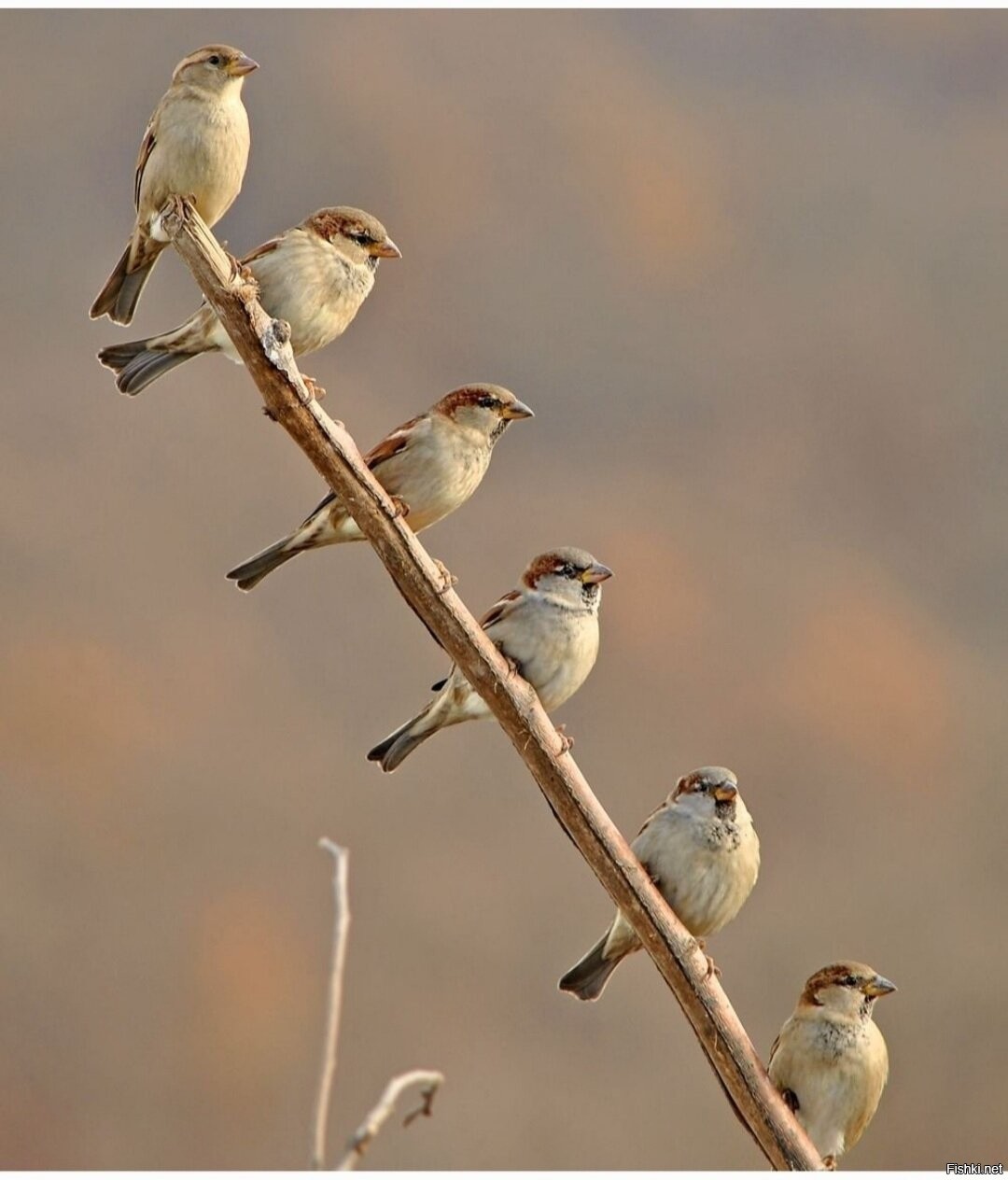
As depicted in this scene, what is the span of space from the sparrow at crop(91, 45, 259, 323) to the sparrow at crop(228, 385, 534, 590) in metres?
0.38

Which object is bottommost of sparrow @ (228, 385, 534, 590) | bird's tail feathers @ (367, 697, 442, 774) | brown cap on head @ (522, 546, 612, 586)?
bird's tail feathers @ (367, 697, 442, 774)

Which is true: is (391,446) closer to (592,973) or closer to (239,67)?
(239,67)

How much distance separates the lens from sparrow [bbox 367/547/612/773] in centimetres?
200

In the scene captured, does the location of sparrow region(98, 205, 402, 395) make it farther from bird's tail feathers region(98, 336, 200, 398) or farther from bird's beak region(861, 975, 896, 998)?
bird's beak region(861, 975, 896, 998)

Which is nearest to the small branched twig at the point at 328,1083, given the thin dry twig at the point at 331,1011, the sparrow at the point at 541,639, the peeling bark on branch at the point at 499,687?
the thin dry twig at the point at 331,1011

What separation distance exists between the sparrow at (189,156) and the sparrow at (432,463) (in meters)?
0.38

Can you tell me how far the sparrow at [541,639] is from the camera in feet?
6.57

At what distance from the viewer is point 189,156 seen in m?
1.85

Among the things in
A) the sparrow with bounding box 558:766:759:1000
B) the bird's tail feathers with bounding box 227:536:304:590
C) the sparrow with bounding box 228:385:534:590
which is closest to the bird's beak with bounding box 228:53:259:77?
the sparrow with bounding box 228:385:534:590

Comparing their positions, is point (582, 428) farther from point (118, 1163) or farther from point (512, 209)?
point (118, 1163)

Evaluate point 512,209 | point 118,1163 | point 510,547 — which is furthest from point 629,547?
point 118,1163

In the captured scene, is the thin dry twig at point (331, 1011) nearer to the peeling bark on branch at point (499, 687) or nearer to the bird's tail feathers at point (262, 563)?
the peeling bark on branch at point (499, 687)

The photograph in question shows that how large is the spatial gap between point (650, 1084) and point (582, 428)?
1.21m

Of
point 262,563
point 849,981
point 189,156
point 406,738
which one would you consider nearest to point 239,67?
point 189,156
